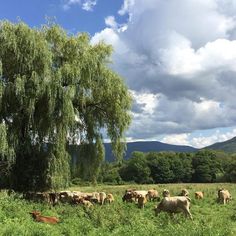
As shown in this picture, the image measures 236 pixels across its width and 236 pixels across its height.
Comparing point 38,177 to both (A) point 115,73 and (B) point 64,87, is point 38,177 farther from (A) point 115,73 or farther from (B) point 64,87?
(A) point 115,73

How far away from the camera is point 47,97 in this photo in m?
27.8

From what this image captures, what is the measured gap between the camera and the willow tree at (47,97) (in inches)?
1083

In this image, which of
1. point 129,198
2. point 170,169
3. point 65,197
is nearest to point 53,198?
point 65,197

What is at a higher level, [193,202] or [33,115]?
[33,115]

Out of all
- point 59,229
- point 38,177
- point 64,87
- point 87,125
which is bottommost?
point 59,229

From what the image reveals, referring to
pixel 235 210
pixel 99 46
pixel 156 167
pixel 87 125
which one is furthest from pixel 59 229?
pixel 156 167

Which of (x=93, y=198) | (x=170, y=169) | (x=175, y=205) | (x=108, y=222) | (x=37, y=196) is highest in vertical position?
(x=170, y=169)

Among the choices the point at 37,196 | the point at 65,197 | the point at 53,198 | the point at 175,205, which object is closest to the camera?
the point at 175,205

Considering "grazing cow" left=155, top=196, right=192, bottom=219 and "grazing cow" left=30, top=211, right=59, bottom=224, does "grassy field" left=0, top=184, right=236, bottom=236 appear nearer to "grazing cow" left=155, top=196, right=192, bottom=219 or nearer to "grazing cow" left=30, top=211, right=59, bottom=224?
"grazing cow" left=30, top=211, right=59, bottom=224

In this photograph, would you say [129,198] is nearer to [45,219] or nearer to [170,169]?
[45,219]

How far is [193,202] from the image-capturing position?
2795 centimetres

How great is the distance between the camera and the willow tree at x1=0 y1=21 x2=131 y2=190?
2750 centimetres

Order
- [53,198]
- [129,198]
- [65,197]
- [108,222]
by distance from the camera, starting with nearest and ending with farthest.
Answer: [108,222], [53,198], [65,197], [129,198]

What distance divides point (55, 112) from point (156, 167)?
87.5 meters
